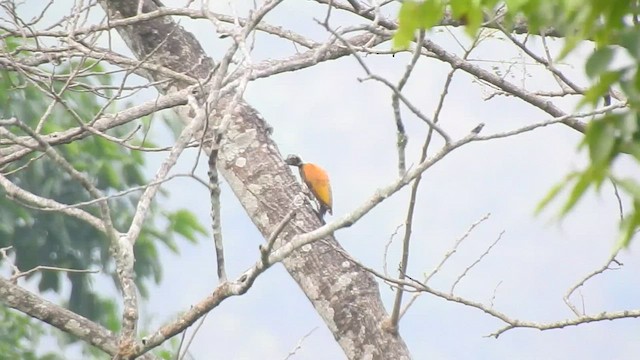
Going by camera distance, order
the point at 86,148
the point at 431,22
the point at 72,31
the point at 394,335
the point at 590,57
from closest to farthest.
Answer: the point at 590,57 < the point at 431,22 < the point at 394,335 < the point at 72,31 < the point at 86,148

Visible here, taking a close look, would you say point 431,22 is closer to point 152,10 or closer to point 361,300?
point 361,300

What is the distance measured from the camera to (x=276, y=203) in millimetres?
4477

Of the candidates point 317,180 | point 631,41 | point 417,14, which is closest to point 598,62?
point 631,41

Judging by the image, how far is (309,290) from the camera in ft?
14.3

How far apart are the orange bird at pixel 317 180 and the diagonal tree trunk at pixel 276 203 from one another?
279mm

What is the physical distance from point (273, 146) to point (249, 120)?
141mm

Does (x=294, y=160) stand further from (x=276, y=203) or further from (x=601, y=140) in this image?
(x=601, y=140)

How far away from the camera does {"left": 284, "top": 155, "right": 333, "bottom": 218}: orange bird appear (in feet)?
15.9

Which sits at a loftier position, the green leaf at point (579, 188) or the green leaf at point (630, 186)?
the green leaf at point (579, 188)

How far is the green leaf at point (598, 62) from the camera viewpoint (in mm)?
1371

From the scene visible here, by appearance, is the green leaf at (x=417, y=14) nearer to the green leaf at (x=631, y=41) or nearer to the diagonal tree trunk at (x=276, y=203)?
the green leaf at (x=631, y=41)

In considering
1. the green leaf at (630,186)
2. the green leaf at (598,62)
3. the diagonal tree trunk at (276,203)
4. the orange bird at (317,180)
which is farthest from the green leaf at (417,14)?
the orange bird at (317,180)

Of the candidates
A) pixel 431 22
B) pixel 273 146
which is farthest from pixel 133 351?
pixel 431 22

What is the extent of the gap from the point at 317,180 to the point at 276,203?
53 centimetres
